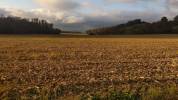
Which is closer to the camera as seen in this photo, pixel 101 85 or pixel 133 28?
pixel 101 85

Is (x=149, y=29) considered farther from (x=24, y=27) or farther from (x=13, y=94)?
(x=13, y=94)

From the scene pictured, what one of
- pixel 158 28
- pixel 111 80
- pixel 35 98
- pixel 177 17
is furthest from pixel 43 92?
pixel 177 17

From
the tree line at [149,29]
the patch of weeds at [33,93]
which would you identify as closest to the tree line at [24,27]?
the tree line at [149,29]

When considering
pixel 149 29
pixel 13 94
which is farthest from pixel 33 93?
pixel 149 29

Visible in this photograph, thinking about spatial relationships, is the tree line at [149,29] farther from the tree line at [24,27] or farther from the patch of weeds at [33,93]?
the patch of weeds at [33,93]

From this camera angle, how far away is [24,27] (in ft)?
457

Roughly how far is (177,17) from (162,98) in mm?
143605

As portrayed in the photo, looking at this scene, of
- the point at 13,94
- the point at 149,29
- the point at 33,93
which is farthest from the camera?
the point at 149,29

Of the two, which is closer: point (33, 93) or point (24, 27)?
point (33, 93)

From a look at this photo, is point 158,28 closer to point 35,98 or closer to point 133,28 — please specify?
point 133,28

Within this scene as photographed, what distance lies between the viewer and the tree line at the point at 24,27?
133 metres

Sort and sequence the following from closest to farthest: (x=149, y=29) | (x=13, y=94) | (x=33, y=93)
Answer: (x=13, y=94) → (x=33, y=93) → (x=149, y=29)

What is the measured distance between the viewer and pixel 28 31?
137 m

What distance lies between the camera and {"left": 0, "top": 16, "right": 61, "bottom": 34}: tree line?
13275 centimetres
